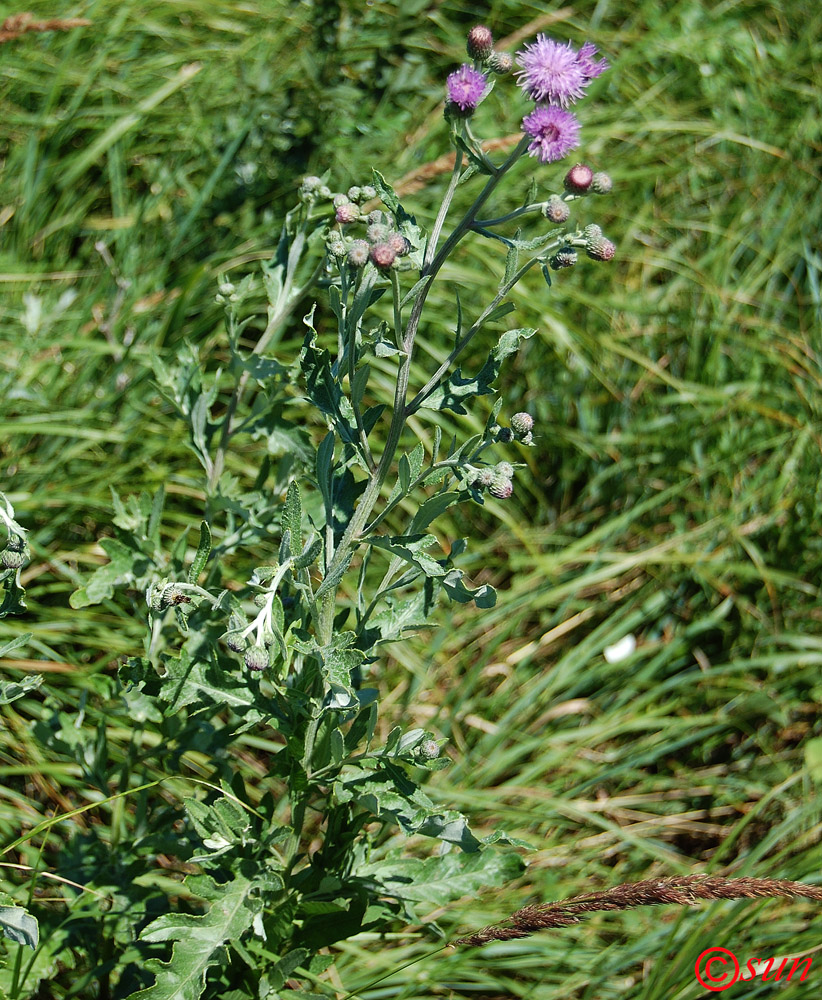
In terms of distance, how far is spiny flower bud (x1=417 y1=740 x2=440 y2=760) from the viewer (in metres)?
1.70

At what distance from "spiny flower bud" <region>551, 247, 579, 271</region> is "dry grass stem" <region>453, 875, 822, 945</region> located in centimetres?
108

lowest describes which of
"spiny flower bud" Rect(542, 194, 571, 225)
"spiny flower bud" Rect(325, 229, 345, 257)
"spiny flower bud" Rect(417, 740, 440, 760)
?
"spiny flower bud" Rect(417, 740, 440, 760)

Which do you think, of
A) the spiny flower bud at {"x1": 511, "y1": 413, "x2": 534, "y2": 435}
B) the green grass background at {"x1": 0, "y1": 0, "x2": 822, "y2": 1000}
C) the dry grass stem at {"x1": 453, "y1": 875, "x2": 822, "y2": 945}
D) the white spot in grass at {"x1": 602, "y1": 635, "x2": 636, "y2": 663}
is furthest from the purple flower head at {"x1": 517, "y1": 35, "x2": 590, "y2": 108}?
the white spot in grass at {"x1": 602, "y1": 635, "x2": 636, "y2": 663}

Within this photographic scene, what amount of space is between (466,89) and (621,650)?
2102 mm

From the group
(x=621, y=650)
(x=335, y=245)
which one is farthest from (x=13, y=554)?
(x=621, y=650)

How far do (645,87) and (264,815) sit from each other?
3.98m

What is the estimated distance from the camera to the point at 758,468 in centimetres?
364

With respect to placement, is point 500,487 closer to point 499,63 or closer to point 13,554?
point 499,63

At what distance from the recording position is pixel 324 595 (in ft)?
5.78

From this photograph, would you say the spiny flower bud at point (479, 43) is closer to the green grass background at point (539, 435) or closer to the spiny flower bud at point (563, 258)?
the spiny flower bud at point (563, 258)

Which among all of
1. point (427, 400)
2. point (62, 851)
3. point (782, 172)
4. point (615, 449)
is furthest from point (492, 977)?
point (782, 172)

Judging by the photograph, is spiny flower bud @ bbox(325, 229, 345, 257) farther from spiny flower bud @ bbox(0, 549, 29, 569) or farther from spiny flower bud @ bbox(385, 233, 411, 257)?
spiny flower bud @ bbox(0, 549, 29, 569)

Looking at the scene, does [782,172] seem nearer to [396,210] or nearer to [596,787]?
[596,787]

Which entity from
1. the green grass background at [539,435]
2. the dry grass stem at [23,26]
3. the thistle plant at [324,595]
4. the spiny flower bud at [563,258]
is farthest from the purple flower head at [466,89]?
the dry grass stem at [23,26]
